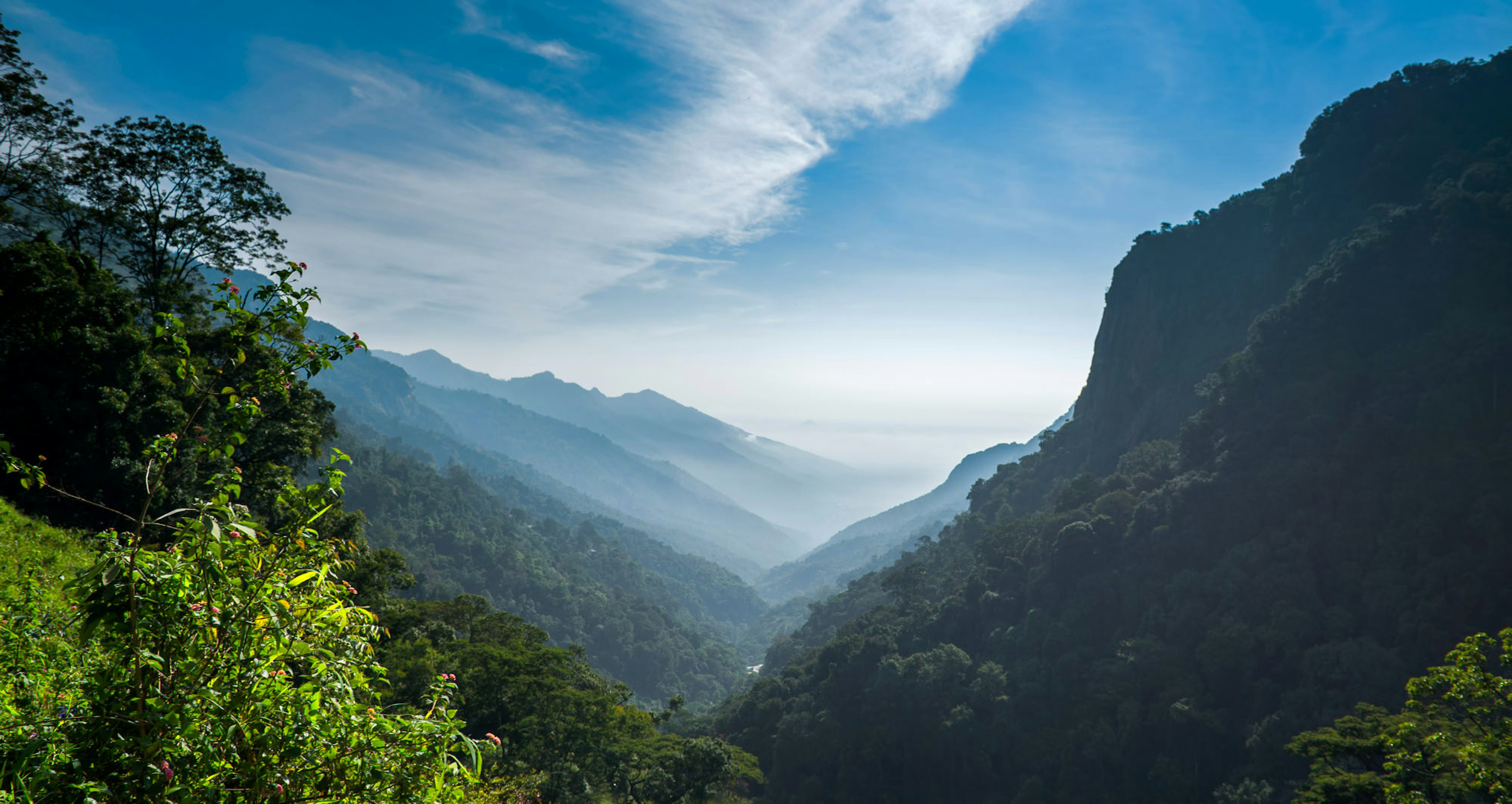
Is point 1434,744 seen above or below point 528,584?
above

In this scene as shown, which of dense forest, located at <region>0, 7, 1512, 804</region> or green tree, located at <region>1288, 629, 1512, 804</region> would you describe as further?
green tree, located at <region>1288, 629, 1512, 804</region>

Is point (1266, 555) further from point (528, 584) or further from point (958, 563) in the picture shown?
point (528, 584)

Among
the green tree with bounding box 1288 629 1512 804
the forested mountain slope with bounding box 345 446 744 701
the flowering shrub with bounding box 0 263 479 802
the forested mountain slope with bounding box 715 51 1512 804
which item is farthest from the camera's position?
the forested mountain slope with bounding box 345 446 744 701

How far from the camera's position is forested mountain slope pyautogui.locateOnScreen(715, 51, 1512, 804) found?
28.6m

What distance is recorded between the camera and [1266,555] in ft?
108

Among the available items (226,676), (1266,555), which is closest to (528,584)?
(1266,555)

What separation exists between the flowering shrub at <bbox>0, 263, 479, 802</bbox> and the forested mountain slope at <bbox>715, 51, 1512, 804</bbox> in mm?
24734

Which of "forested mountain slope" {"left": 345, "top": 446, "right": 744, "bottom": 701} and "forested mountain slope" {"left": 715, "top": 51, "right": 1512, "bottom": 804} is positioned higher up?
"forested mountain slope" {"left": 715, "top": 51, "right": 1512, "bottom": 804}

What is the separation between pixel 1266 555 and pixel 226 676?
4195cm

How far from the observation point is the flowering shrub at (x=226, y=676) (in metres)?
2.71

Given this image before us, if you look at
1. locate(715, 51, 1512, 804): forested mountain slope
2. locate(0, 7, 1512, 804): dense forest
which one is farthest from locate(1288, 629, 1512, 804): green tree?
locate(715, 51, 1512, 804): forested mountain slope

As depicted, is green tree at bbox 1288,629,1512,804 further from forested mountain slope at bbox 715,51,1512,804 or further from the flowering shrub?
the flowering shrub

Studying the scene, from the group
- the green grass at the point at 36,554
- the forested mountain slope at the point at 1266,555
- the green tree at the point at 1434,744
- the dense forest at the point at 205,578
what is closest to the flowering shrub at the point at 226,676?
the dense forest at the point at 205,578

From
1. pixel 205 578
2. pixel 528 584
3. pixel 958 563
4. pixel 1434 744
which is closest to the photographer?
pixel 205 578
